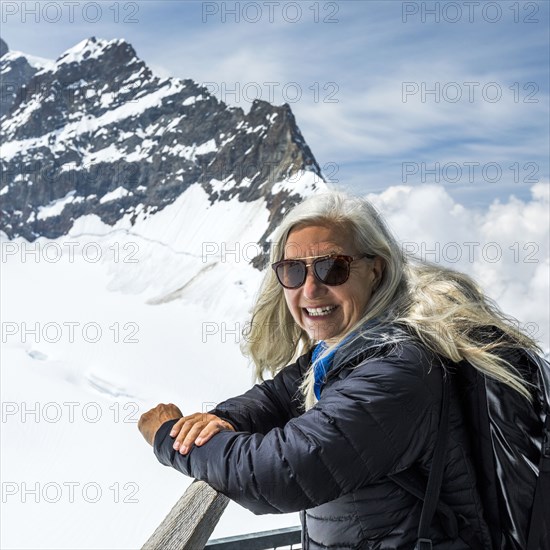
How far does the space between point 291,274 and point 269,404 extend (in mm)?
443

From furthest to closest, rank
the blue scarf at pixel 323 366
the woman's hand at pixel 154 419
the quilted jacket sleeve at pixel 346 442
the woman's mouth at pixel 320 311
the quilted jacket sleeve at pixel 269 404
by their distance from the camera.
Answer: the quilted jacket sleeve at pixel 269 404
the woman's mouth at pixel 320 311
the woman's hand at pixel 154 419
the blue scarf at pixel 323 366
the quilted jacket sleeve at pixel 346 442

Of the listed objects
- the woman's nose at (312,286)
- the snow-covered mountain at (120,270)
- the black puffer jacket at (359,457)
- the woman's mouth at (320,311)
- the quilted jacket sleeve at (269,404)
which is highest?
the snow-covered mountain at (120,270)

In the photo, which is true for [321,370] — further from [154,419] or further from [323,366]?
[154,419]

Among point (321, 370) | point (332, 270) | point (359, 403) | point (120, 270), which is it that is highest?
point (120, 270)

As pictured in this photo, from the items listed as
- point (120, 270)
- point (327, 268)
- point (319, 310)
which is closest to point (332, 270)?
point (327, 268)

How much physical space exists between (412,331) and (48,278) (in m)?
168

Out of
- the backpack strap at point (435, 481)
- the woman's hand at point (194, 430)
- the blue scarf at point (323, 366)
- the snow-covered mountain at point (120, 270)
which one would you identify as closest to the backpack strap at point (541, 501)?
the backpack strap at point (435, 481)

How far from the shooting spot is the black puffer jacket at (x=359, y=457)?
4.64ft

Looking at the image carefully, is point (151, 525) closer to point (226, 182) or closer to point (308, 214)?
point (308, 214)

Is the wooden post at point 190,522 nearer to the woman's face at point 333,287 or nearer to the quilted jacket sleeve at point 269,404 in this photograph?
the quilted jacket sleeve at point 269,404

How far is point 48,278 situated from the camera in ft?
527

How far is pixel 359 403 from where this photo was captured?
142 centimetres

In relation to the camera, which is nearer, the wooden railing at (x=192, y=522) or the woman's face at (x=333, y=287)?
the wooden railing at (x=192, y=522)

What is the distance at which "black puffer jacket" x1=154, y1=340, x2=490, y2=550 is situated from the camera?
1413 mm
